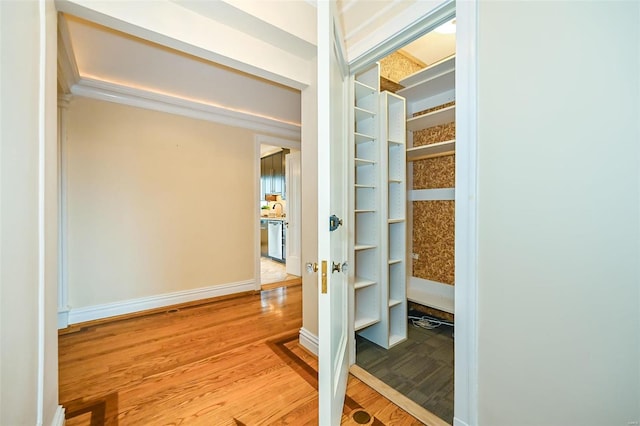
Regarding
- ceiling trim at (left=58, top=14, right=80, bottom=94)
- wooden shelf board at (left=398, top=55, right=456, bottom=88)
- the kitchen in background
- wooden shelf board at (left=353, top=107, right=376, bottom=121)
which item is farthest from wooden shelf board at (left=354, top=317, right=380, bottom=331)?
ceiling trim at (left=58, top=14, right=80, bottom=94)

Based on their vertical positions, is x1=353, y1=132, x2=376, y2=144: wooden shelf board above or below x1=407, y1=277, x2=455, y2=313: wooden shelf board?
above

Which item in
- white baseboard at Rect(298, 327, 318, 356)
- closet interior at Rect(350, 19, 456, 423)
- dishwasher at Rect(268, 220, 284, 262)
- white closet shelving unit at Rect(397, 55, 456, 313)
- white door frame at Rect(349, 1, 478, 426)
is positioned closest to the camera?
white door frame at Rect(349, 1, 478, 426)

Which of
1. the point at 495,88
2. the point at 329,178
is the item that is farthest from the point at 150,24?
the point at 495,88

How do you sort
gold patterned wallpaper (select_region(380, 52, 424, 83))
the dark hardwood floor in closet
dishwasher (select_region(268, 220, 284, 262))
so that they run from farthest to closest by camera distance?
dishwasher (select_region(268, 220, 284, 262)) < gold patterned wallpaper (select_region(380, 52, 424, 83)) < the dark hardwood floor in closet

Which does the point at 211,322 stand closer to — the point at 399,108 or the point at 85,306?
the point at 85,306

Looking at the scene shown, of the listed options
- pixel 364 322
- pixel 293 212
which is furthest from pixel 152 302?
pixel 293 212

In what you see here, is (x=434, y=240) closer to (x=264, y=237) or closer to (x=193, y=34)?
(x=193, y=34)

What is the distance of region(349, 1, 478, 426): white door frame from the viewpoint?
1.12 meters

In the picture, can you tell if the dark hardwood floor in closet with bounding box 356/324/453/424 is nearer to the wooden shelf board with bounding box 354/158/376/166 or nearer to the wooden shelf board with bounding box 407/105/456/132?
the wooden shelf board with bounding box 354/158/376/166

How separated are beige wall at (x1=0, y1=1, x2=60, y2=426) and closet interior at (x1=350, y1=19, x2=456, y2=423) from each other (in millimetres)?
1547

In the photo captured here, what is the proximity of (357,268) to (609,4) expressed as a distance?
76.2 inches

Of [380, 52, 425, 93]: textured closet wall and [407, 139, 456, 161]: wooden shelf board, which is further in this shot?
[380, 52, 425, 93]: textured closet wall

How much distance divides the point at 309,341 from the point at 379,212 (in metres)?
1.19

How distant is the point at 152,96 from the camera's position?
276 centimetres
